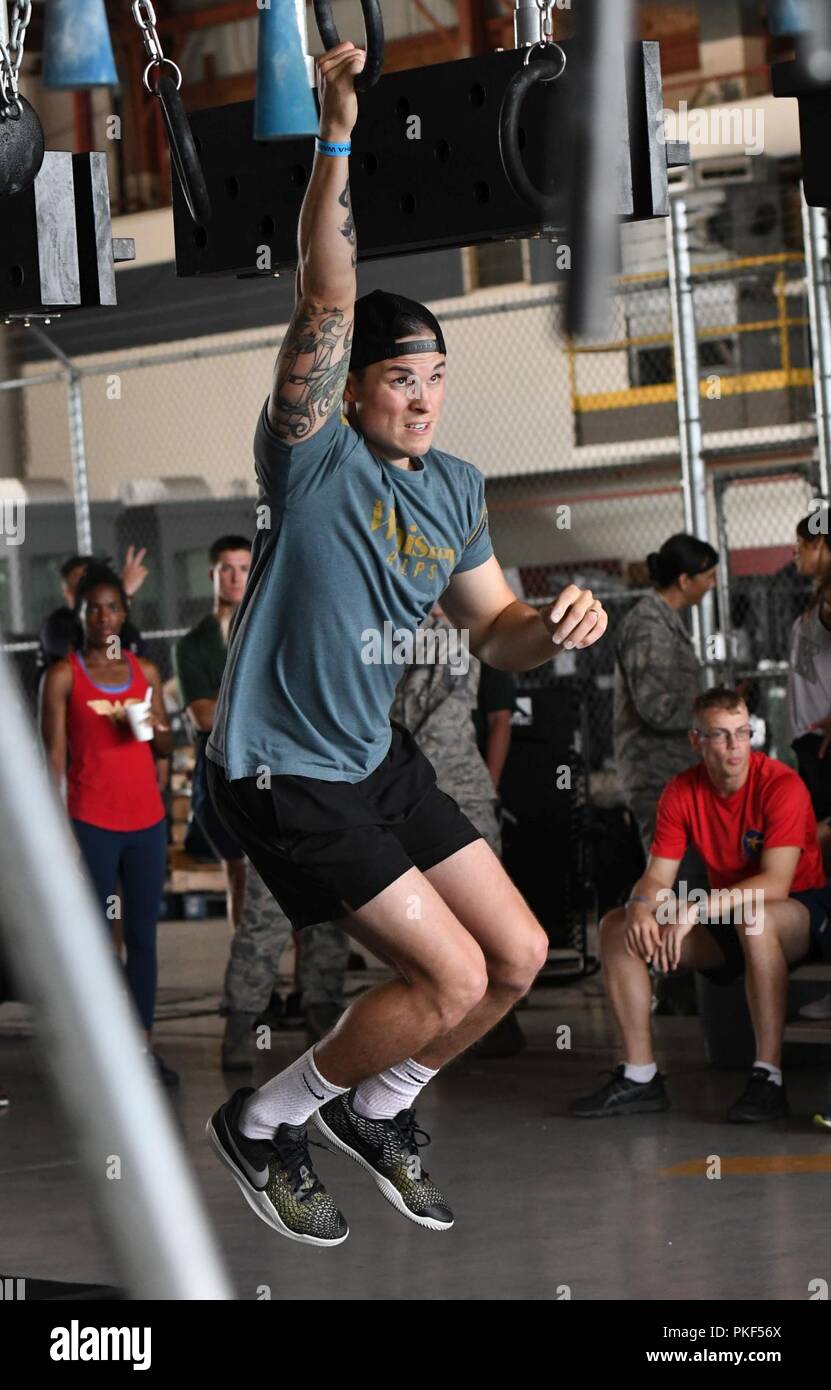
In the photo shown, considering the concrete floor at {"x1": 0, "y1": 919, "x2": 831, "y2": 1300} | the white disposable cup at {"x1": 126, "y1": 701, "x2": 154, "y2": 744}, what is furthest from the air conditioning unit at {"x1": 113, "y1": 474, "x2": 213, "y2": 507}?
the concrete floor at {"x1": 0, "y1": 919, "x2": 831, "y2": 1300}

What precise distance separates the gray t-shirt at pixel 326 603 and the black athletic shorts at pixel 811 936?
2829 millimetres

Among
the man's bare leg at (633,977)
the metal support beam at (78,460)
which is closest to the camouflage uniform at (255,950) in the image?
the man's bare leg at (633,977)

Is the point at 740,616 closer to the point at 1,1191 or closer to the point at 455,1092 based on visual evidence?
the point at 455,1092

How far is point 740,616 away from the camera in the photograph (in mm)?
11367

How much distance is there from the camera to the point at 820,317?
Answer: 784 centimetres

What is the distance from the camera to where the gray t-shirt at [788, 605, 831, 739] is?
657cm

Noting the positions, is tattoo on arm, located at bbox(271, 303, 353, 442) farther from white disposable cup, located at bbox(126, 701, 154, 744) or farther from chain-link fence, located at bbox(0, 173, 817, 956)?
chain-link fence, located at bbox(0, 173, 817, 956)

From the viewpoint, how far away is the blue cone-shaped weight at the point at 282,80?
3508 millimetres

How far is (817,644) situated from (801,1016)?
1312mm

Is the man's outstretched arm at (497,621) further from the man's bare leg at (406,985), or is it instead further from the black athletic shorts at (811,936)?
the black athletic shorts at (811,936)

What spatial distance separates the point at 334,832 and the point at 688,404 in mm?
5281

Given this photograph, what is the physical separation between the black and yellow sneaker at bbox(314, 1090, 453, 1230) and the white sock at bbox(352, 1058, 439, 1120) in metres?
0.01

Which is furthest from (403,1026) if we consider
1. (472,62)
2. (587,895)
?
(587,895)

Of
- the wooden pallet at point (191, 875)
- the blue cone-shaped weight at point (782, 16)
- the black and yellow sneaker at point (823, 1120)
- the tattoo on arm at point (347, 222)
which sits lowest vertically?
the wooden pallet at point (191, 875)
